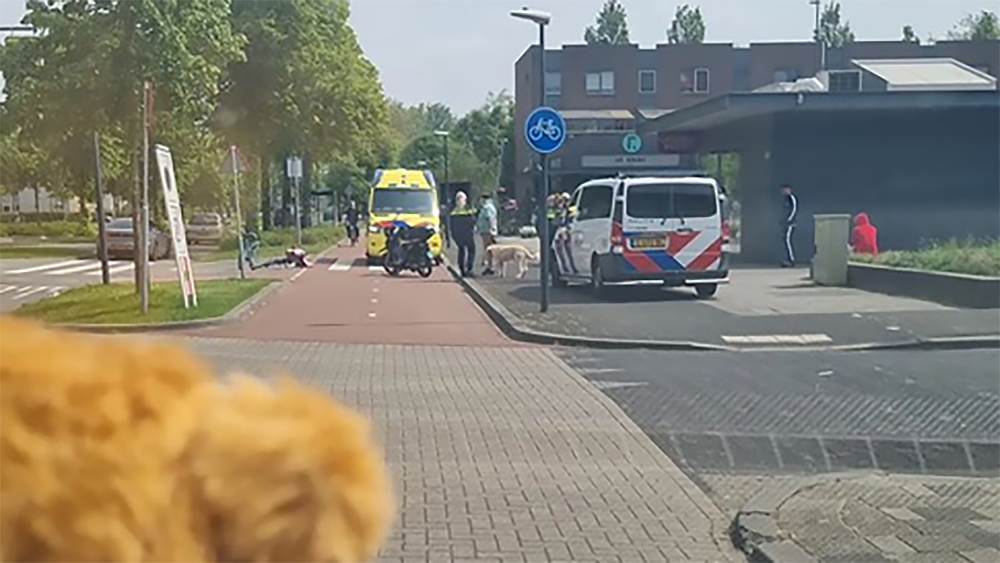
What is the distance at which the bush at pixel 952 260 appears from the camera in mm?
19344

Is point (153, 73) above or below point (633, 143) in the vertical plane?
above

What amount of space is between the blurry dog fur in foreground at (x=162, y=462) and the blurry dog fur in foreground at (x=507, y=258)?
26139 millimetres

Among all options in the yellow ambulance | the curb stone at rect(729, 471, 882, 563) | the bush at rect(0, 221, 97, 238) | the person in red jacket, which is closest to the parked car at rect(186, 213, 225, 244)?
the bush at rect(0, 221, 97, 238)

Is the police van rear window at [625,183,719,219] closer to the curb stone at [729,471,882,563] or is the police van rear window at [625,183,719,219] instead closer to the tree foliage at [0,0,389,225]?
the tree foliage at [0,0,389,225]

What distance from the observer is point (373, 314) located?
1897 centimetres

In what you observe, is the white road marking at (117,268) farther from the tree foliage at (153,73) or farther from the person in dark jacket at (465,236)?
the person in dark jacket at (465,236)

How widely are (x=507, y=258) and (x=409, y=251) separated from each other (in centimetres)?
257

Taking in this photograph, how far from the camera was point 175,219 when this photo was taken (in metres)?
19.1

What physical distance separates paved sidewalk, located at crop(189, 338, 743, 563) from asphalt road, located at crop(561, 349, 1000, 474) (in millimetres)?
370

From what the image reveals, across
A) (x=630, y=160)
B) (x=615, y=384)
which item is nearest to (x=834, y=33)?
(x=630, y=160)

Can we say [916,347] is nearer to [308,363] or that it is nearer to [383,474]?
[308,363]

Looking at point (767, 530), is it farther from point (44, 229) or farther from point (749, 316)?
point (44, 229)

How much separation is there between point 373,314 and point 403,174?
16.1 m

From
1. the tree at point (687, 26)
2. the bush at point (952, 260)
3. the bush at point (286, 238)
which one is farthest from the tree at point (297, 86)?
the tree at point (687, 26)
